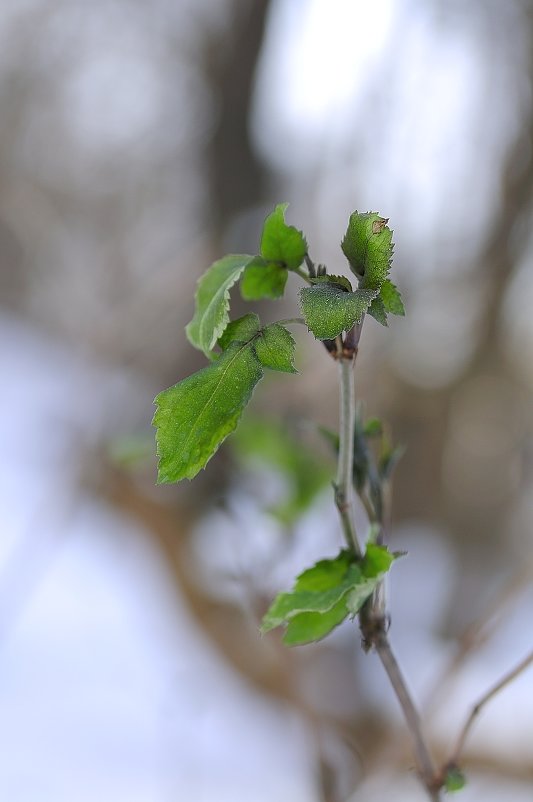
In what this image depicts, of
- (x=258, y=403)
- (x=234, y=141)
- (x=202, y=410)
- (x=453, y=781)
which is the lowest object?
(x=453, y=781)

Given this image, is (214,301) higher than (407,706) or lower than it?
higher

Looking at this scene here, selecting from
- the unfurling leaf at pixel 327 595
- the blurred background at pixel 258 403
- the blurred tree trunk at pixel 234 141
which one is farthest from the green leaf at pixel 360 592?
the blurred tree trunk at pixel 234 141

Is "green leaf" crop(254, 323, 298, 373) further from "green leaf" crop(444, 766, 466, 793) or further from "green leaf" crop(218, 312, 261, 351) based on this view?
"green leaf" crop(444, 766, 466, 793)

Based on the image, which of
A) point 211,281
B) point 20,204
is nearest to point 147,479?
point 211,281

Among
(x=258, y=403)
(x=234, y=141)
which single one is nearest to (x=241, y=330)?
(x=258, y=403)

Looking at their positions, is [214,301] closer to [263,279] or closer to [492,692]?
[263,279]

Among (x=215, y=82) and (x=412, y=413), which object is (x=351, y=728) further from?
(x=215, y=82)

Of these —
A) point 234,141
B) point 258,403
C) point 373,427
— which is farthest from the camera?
point 234,141
